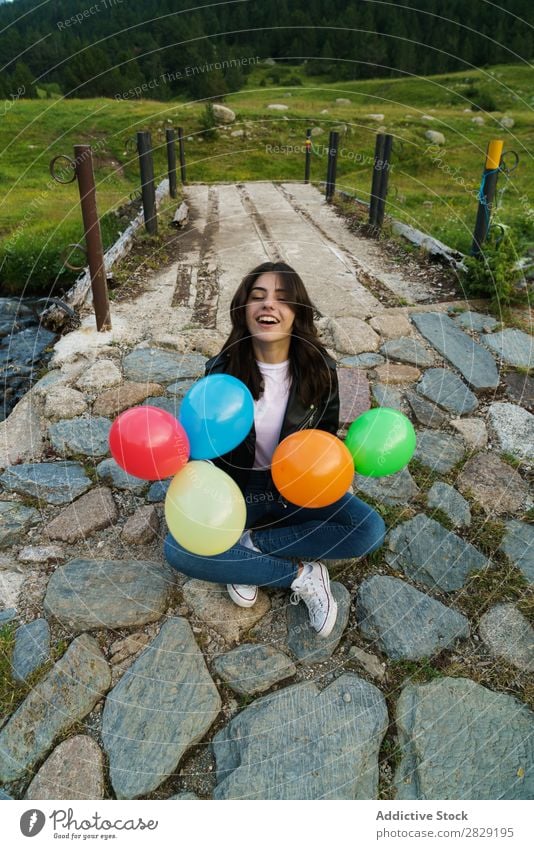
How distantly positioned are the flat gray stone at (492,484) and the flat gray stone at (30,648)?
6.56 feet

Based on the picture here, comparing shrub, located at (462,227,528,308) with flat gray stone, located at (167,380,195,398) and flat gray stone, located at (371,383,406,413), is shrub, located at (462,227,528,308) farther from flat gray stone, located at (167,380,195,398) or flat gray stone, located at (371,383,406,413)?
flat gray stone, located at (167,380,195,398)

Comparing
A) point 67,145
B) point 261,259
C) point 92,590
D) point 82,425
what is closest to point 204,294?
point 261,259

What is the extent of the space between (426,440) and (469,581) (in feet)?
3.35

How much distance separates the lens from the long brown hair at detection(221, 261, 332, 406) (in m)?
2.13

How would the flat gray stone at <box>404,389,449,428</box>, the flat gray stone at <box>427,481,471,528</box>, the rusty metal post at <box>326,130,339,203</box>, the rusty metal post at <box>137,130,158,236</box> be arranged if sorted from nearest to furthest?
the flat gray stone at <box>427,481,471,528</box> < the flat gray stone at <box>404,389,449,428</box> < the rusty metal post at <box>137,130,158,236</box> < the rusty metal post at <box>326,130,339,203</box>

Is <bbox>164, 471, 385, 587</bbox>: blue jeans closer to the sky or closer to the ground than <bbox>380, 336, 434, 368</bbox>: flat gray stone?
closer to the sky

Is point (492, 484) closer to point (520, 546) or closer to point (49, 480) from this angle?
point (520, 546)

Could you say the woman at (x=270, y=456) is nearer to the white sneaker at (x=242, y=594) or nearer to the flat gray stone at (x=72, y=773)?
the white sneaker at (x=242, y=594)

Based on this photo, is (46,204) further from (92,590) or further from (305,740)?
(305,740)

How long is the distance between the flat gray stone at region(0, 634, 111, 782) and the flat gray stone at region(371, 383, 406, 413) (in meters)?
2.20

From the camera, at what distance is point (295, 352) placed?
7.34ft

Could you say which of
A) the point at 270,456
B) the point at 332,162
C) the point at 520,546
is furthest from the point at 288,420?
the point at 332,162

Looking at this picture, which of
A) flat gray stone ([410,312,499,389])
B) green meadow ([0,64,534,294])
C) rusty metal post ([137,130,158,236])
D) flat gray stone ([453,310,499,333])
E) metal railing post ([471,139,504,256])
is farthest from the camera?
green meadow ([0,64,534,294])

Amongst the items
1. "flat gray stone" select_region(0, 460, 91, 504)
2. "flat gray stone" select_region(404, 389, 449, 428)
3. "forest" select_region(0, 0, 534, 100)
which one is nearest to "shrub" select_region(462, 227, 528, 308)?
"flat gray stone" select_region(404, 389, 449, 428)
